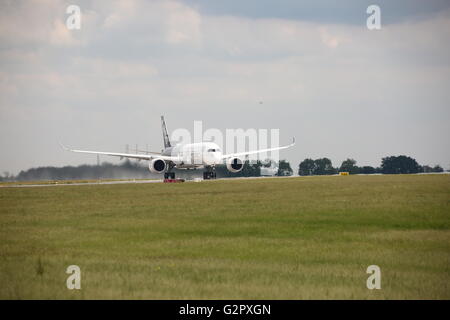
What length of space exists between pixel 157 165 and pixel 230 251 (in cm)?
6320

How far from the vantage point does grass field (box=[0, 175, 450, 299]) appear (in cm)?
1309

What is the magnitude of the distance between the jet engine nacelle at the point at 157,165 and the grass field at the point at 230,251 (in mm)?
47682

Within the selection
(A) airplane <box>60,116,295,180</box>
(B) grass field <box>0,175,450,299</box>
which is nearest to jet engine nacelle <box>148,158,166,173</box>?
(A) airplane <box>60,116,295,180</box>

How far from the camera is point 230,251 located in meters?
18.3

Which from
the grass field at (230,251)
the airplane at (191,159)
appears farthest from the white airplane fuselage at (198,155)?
the grass field at (230,251)

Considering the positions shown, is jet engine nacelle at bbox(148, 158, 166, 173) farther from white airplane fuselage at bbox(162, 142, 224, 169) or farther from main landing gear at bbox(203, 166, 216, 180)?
main landing gear at bbox(203, 166, 216, 180)

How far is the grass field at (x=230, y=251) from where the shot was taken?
1309cm

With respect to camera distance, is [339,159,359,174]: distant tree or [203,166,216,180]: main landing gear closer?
[203,166,216,180]: main landing gear

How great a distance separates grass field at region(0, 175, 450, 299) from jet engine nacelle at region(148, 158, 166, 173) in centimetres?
4768

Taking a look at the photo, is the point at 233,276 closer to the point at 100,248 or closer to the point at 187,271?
the point at 187,271

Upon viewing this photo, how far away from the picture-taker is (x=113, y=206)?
34344mm

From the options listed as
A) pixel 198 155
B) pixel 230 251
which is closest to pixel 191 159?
pixel 198 155

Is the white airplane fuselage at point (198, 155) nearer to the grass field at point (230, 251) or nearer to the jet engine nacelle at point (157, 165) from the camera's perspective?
the jet engine nacelle at point (157, 165)
